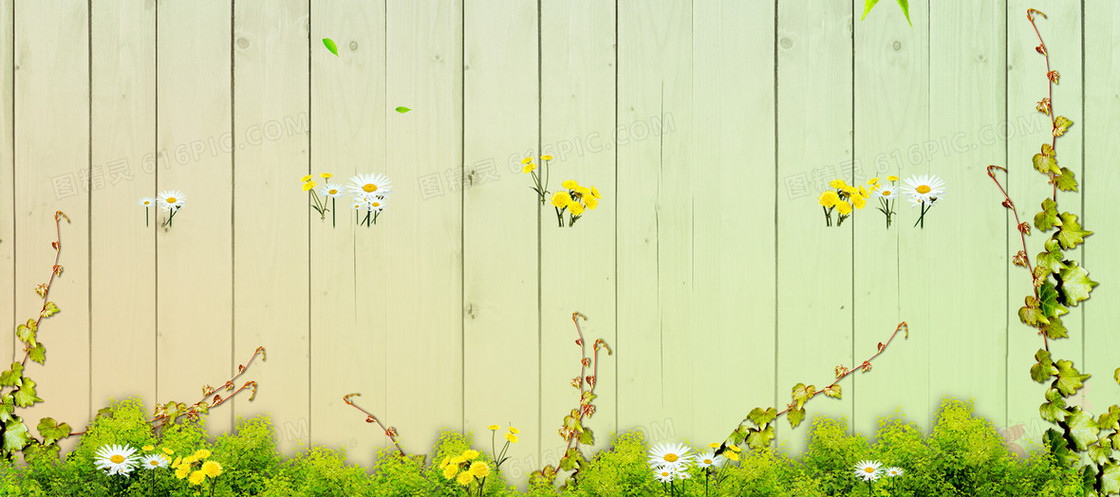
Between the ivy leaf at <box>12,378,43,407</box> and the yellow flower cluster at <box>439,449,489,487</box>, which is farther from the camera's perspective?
the ivy leaf at <box>12,378,43,407</box>

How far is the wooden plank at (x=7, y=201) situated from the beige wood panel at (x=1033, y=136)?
197 cm

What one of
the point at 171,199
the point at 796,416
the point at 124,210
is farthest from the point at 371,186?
the point at 796,416

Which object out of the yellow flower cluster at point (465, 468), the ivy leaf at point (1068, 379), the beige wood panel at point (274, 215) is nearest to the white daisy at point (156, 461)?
the beige wood panel at point (274, 215)

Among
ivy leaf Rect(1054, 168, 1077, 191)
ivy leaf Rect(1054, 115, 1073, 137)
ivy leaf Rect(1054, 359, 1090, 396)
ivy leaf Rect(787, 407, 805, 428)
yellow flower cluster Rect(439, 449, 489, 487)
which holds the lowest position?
yellow flower cluster Rect(439, 449, 489, 487)

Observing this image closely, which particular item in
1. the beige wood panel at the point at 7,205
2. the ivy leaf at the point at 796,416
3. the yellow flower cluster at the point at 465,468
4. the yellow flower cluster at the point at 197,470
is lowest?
the yellow flower cluster at the point at 197,470

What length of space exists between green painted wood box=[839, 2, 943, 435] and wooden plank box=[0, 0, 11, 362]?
168cm

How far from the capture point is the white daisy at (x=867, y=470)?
137 centimetres

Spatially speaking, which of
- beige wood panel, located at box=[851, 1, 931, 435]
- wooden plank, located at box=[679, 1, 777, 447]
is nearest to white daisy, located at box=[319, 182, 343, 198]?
wooden plank, located at box=[679, 1, 777, 447]

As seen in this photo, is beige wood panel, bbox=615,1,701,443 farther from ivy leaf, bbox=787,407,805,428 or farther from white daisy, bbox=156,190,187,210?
white daisy, bbox=156,190,187,210

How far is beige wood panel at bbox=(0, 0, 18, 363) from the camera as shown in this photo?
4.78ft

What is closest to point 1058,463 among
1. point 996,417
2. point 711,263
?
point 996,417

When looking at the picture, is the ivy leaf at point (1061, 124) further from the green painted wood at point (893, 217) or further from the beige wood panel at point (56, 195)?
the beige wood panel at point (56, 195)

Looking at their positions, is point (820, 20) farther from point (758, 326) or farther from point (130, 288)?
point (130, 288)

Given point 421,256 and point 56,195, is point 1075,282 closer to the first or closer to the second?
point 421,256
